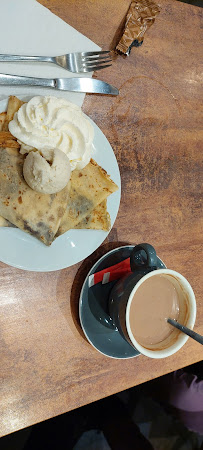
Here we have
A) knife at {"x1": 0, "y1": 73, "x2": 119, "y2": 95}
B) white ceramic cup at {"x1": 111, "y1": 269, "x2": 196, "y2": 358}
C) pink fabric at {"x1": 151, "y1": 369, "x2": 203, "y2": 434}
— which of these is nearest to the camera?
white ceramic cup at {"x1": 111, "y1": 269, "x2": 196, "y2": 358}

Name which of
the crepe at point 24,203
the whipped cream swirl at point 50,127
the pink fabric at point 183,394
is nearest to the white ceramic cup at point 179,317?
the crepe at point 24,203

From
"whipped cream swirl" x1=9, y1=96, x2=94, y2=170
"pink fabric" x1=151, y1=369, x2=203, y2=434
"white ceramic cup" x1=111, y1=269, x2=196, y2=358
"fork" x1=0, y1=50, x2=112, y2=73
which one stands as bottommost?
"pink fabric" x1=151, y1=369, x2=203, y2=434

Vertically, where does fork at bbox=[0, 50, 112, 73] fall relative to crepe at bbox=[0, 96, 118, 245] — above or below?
above

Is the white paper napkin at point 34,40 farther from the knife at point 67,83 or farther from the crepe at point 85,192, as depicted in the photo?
the crepe at point 85,192

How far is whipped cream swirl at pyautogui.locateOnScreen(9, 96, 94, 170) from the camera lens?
3.03ft

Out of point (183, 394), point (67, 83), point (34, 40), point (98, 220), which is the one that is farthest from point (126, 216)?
point (183, 394)

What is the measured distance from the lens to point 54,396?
104cm

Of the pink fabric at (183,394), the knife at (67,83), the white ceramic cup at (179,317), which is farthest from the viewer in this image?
the pink fabric at (183,394)

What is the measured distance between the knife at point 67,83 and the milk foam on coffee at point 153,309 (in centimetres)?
55

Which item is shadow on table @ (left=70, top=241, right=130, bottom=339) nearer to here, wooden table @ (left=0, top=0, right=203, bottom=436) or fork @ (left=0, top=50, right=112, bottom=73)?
wooden table @ (left=0, top=0, right=203, bottom=436)

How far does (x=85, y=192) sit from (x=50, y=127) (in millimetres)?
193

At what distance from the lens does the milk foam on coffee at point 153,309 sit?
0.93m

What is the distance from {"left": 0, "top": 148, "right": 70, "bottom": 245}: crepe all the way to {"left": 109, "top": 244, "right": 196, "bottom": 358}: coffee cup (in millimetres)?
221

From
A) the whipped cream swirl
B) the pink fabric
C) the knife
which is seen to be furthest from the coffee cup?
the pink fabric
